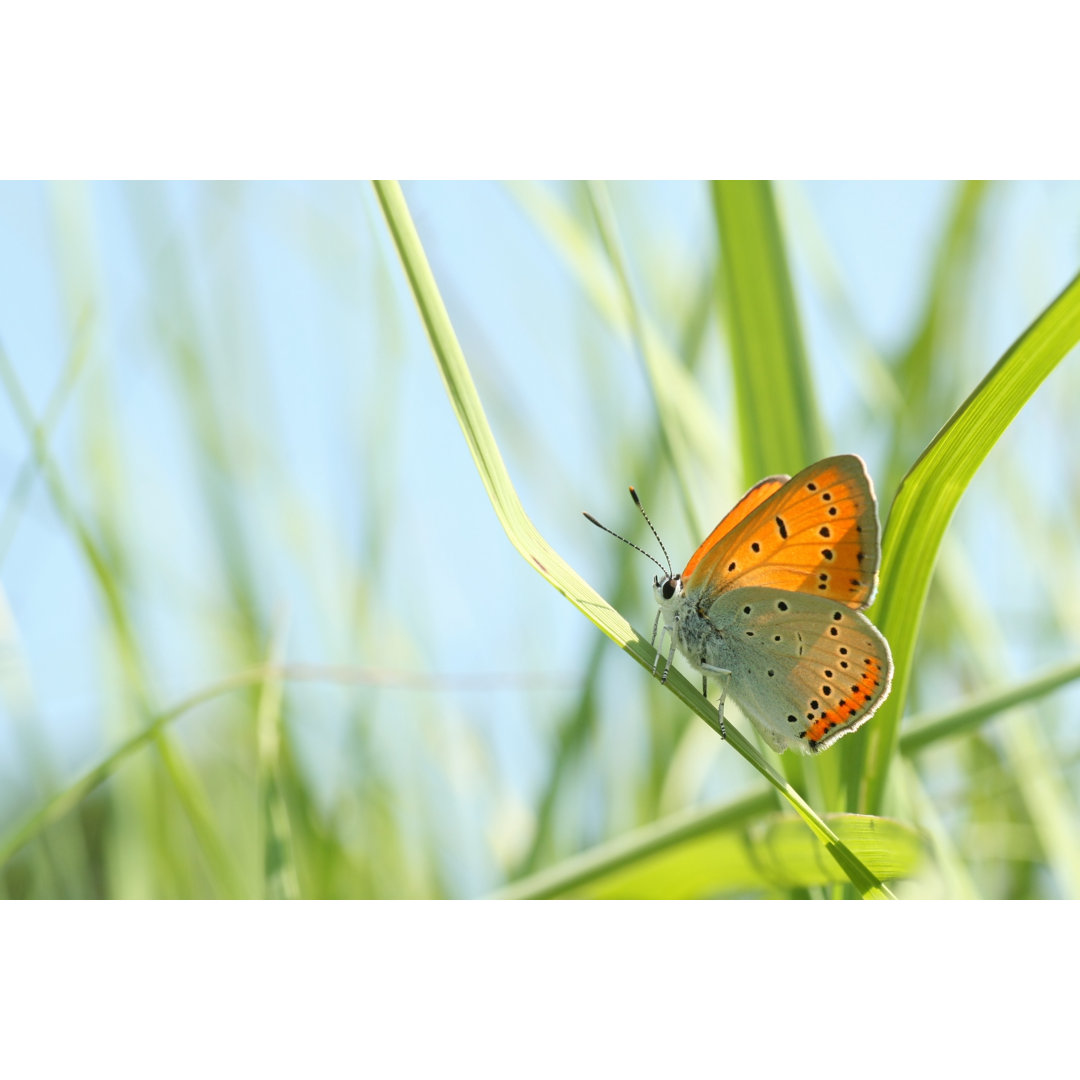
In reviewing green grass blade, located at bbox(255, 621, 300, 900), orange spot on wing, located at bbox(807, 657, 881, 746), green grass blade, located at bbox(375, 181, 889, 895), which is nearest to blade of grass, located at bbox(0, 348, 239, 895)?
green grass blade, located at bbox(255, 621, 300, 900)

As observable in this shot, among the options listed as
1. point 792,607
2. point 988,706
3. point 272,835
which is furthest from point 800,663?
point 272,835

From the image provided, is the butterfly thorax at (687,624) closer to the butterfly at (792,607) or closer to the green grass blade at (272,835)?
the butterfly at (792,607)

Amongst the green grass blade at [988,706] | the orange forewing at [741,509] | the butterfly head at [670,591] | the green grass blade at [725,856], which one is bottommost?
the green grass blade at [725,856]

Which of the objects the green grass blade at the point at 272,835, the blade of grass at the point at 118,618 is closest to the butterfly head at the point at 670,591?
the green grass blade at the point at 272,835

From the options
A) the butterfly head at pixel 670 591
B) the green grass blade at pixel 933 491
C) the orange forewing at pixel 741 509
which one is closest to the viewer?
the green grass blade at pixel 933 491

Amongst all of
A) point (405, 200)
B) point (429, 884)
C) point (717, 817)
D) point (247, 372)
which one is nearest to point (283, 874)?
point (717, 817)

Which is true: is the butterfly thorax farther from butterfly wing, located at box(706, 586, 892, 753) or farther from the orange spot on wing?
the orange spot on wing

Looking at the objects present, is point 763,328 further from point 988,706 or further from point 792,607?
point 988,706
